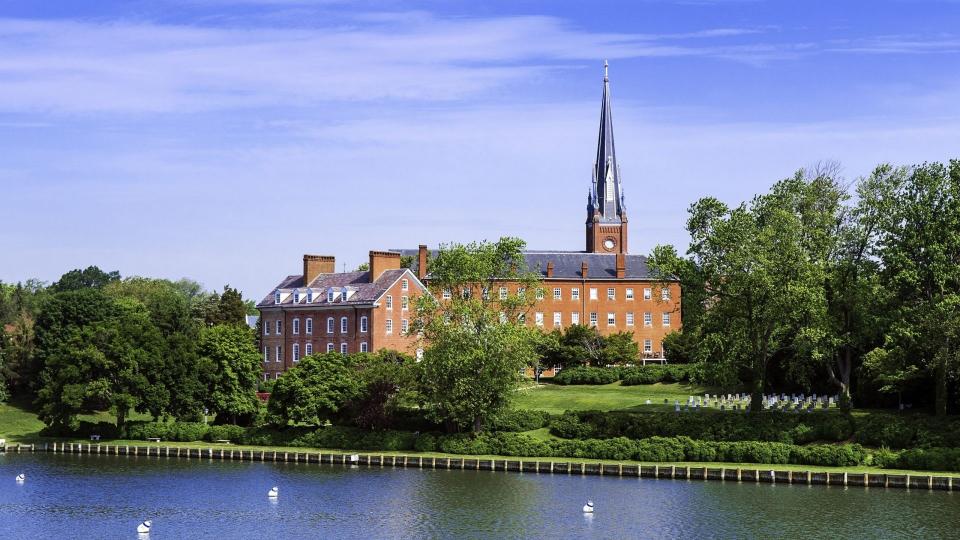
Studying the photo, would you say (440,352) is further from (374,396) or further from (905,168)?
(905,168)

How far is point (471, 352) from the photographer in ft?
262

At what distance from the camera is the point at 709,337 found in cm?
7956

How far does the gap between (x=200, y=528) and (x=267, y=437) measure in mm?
29842

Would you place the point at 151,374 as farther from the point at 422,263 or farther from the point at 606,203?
the point at 606,203

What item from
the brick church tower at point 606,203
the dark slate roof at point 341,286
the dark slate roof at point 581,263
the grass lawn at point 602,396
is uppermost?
the brick church tower at point 606,203

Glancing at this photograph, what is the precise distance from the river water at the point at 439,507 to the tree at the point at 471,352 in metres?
6.54

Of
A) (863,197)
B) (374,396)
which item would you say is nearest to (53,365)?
(374,396)

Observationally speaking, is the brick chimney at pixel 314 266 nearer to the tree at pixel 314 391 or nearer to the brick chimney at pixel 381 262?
the brick chimney at pixel 381 262

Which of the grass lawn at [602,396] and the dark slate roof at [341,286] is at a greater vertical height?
the dark slate roof at [341,286]

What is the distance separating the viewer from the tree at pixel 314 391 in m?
84.7

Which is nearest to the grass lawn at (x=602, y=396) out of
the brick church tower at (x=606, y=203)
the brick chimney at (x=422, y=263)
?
the brick chimney at (x=422, y=263)

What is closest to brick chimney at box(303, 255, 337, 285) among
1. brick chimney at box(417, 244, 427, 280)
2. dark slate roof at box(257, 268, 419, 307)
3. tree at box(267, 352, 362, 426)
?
dark slate roof at box(257, 268, 419, 307)

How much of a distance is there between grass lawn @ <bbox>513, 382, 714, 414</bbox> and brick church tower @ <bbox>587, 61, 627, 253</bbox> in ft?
A: 180

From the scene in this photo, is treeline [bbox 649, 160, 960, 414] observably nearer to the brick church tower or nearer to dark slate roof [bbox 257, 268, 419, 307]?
dark slate roof [bbox 257, 268, 419, 307]
